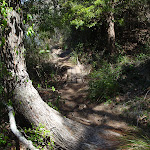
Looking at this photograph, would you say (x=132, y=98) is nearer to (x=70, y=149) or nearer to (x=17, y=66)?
(x=70, y=149)

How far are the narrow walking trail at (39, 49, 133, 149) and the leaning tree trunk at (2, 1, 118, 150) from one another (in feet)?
2.17

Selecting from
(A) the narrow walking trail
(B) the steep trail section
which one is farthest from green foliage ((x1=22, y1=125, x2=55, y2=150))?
(B) the steep trail section

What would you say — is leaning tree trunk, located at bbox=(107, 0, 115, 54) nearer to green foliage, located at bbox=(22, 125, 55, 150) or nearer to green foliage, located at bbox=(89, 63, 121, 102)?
green foliage, located at bbox=(89, 63, 121, 102)

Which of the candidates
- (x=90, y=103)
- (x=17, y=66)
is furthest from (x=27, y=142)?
(x=90, y=103)

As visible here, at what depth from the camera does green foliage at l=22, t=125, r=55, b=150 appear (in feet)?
9.99

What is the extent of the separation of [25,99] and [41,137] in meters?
0.80

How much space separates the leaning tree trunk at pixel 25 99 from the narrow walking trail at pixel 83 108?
662 mm

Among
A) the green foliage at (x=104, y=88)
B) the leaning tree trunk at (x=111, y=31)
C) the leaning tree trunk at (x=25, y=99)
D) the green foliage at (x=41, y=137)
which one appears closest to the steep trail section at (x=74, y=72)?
the leaning tree trunk at (x=111, y=31)

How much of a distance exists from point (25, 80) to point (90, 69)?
20.5 feet

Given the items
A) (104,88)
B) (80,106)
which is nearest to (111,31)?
(104,88)

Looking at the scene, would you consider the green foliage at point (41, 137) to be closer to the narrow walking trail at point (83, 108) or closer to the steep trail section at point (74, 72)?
the narrow walking trail at point (83, 108)

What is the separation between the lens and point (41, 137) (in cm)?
311

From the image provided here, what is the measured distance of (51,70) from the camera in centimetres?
905

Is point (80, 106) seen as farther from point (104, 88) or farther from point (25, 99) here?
point (25, 99)
